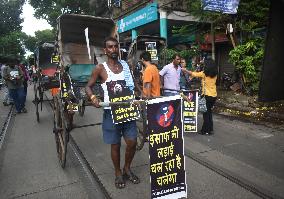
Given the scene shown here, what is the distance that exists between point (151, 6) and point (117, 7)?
29.4 ft

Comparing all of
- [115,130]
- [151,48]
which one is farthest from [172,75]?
[151,48]

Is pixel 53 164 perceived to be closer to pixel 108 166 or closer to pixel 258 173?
pixel 108 166

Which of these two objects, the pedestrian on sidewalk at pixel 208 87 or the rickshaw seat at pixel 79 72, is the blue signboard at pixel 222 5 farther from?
the rickshaw seat at pixel 79 72

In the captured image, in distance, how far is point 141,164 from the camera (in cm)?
525

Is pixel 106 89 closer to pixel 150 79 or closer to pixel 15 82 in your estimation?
pixel 150 79

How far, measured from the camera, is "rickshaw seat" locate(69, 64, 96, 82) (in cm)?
743

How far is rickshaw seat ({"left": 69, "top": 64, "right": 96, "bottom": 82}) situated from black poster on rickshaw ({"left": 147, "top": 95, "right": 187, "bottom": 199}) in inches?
169

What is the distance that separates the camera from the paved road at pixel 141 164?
4.27 metres

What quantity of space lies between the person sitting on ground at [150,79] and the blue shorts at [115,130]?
2356 mm

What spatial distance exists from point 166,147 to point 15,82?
29.3 ft

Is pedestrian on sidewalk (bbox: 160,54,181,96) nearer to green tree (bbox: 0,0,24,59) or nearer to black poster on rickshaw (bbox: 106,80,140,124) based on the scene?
black poster on rickshaw (bbox: 106,80,140,124)

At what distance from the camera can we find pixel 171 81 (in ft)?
23.3

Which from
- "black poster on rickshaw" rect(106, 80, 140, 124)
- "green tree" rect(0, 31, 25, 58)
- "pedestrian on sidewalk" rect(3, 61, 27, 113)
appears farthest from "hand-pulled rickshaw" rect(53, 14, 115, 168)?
"green tree" rect(0, 31, 25, 58)

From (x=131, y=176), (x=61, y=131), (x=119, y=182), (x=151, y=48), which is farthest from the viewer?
(x=151, y=48)
